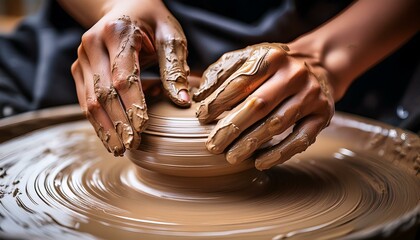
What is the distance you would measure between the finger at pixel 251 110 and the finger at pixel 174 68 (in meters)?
0.12

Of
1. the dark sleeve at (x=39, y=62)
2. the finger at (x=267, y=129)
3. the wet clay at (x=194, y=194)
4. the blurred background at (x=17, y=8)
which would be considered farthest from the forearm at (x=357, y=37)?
the blurred background at (x=17, y=8)

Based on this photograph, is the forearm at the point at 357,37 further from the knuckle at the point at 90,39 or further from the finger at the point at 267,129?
the knuckle at the point at 90,39

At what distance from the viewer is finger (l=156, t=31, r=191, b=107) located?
1054 millimetres

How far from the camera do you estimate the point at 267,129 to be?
986 mm

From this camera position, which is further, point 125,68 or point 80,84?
point 80,84

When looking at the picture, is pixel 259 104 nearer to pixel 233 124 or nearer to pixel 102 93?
pixel 233 124

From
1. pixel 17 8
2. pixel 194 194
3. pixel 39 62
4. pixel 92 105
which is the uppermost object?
pixel 92 105

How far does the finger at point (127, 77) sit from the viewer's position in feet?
3.25

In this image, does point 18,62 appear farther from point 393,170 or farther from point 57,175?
point 393,170

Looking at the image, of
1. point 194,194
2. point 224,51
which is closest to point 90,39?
point 194,194

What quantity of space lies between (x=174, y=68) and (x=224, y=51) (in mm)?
704

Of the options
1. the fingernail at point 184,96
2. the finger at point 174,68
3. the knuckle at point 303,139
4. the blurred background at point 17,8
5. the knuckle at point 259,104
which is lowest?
the blurred background at point 17,8

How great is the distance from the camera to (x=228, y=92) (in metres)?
0.98

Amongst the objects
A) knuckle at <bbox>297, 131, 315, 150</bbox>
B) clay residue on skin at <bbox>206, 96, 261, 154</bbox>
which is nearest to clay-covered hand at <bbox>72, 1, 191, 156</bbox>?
clay residue on skin at <bbox>206, 96, 261, 154</bbox>
